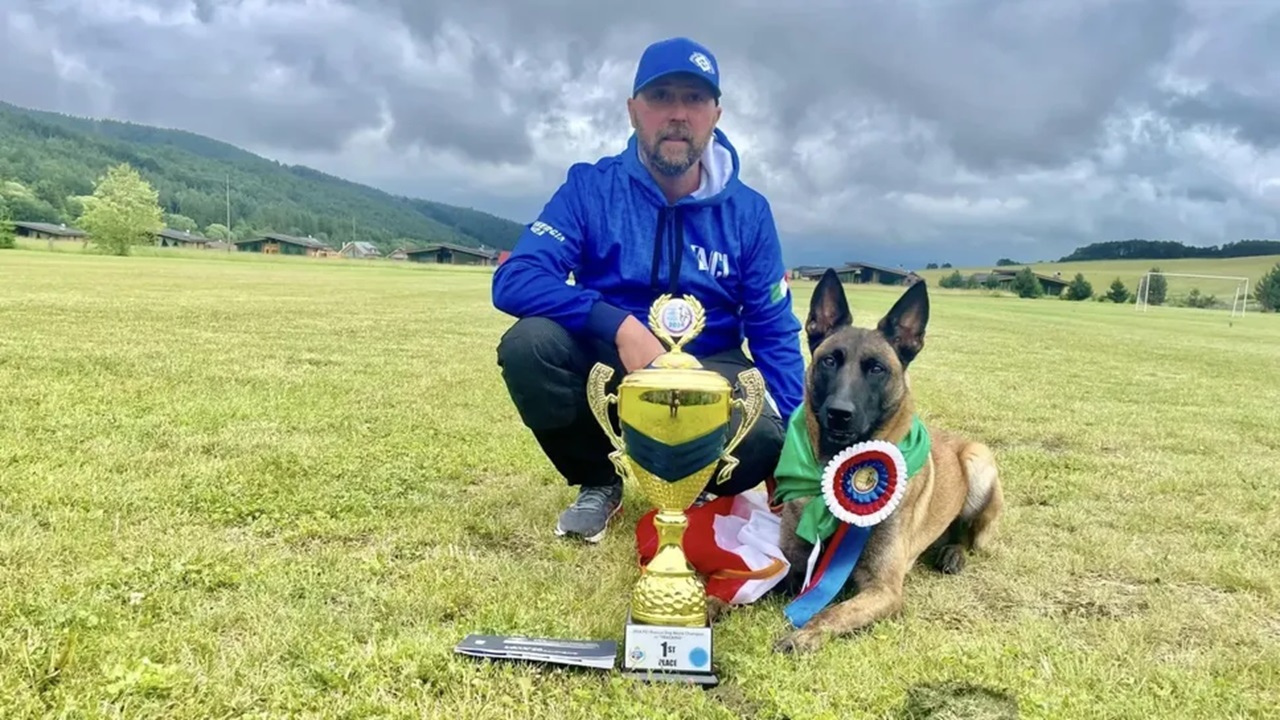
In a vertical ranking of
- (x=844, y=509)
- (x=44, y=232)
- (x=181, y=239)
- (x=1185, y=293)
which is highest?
(x=181, y=239)

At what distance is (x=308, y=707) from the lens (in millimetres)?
2045

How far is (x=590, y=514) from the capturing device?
3.71 metres

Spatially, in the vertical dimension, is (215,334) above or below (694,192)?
below

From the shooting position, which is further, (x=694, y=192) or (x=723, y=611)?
(x=694, y=192)

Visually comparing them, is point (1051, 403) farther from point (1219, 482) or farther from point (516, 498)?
point (516, 498)

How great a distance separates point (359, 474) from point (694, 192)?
97.0 inches

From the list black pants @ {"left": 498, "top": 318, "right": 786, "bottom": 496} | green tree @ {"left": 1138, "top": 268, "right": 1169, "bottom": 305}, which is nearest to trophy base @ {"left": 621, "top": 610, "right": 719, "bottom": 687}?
black pants @ {"left": 498, "top": 318, "right": 786, "bottom": 496}

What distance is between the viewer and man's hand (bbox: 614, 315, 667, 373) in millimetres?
3115

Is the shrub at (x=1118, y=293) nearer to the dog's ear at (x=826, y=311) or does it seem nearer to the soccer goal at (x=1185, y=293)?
the soccer goal at (x=1185, y=293)

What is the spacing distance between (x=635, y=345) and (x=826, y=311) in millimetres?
859

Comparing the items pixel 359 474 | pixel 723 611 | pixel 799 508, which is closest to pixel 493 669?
pixel 723 611

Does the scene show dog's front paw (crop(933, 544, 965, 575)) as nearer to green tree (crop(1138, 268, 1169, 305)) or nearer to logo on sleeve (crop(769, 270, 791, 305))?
logo on sleeve (crop(769, 270, 791, 305))

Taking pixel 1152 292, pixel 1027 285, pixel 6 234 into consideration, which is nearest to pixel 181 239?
pixel 6 234

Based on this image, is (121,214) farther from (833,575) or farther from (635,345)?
(833,575)
